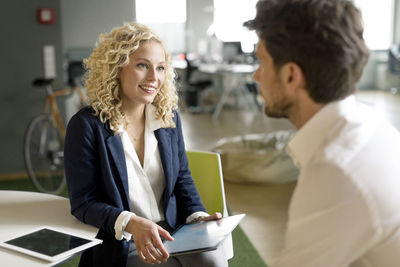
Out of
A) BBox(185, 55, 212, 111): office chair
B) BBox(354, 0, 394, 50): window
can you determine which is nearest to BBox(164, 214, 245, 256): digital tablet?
BBox(185, 55, 212, 111): office chair

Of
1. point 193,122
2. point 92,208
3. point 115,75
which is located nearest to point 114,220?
point 92,208

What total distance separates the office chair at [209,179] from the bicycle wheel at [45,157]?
222cm

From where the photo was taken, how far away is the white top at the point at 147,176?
1756mm

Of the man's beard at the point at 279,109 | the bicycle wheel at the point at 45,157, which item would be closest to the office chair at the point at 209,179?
the man's beard at the point at 279,109

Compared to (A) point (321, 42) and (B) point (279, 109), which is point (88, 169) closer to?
(B) point (279, 109)

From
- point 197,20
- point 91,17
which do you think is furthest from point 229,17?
point 91,17

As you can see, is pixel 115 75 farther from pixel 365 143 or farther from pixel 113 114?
pixel 365 143

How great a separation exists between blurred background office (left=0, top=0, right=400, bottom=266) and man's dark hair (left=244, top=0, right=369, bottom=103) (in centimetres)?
19

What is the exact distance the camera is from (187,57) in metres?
8.60

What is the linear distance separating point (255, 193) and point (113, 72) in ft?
8.32

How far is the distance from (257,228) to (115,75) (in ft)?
6.21

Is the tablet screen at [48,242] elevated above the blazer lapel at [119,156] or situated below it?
below

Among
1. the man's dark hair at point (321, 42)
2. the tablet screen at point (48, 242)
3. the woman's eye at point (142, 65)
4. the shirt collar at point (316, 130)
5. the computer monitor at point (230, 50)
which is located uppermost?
the man's dark hair at point (321, 42)

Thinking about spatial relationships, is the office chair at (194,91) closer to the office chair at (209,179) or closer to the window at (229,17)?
the window at (229,17)
